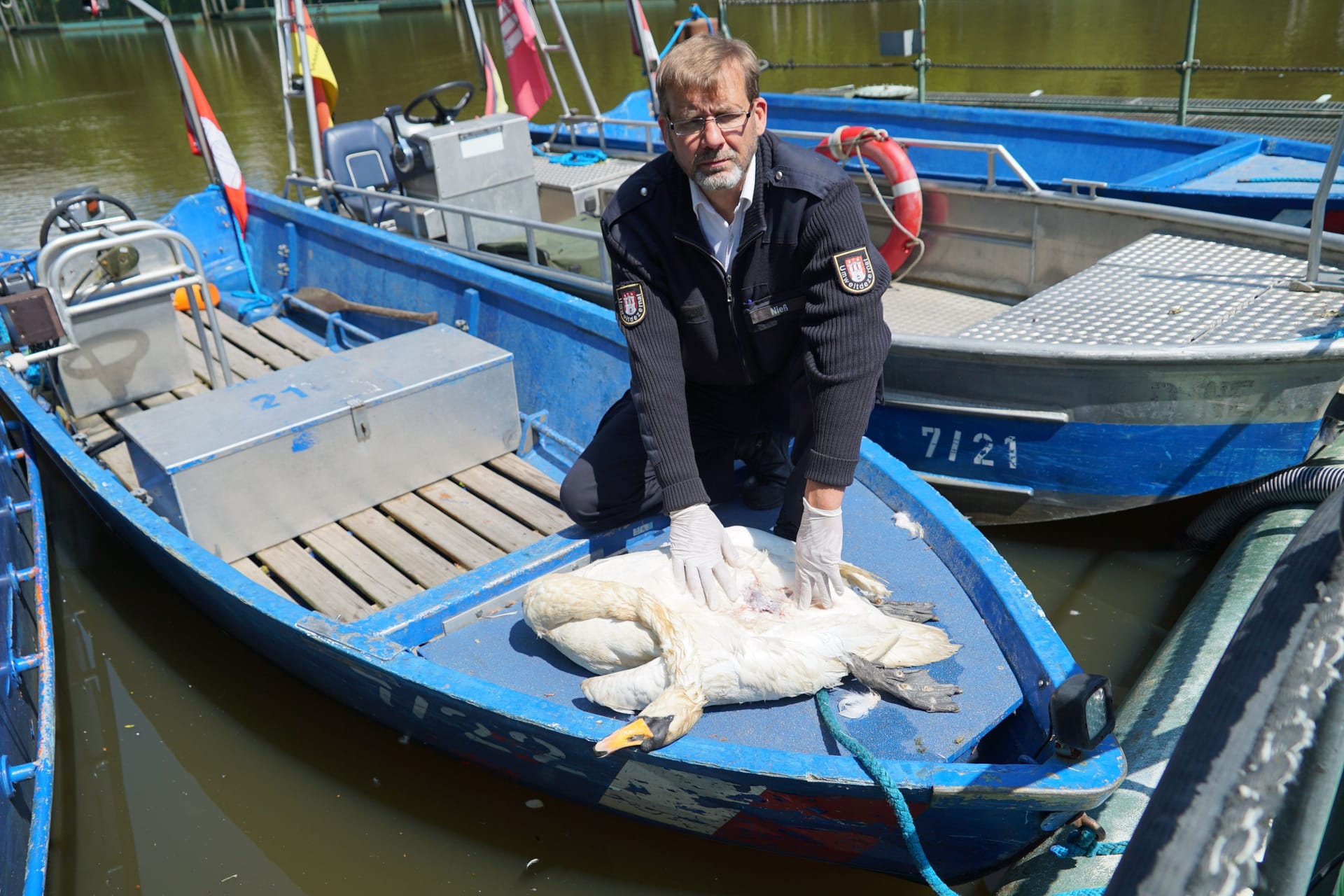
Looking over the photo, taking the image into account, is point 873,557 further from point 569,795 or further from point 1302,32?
point 1302,32

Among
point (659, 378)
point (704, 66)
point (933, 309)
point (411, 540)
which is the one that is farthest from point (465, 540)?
point (933, 309)

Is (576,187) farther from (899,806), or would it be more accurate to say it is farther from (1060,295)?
(899,806)

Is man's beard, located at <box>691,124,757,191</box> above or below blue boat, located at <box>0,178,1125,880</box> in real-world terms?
above

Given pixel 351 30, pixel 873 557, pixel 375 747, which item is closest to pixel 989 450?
pixel 873 557

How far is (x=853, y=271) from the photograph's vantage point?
2.65 metres

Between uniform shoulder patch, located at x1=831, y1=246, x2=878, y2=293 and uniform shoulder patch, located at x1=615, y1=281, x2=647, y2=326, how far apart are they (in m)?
0.55

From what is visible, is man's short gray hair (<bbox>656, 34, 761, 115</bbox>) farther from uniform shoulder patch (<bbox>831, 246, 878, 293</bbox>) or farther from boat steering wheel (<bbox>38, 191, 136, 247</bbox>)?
boat steering wheel (<bbox>38, 191, 136, 247</bbox>)

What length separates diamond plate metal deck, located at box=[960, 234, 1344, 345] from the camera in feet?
12.7

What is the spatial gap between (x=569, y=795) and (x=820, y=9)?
23.6m

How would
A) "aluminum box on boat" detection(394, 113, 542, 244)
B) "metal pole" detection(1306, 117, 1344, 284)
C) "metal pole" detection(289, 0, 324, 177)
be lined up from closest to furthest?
1. "metal pole" detection(1306, 117, 1344, 284)
2. "aluminum box on boat" detection(394, 113, 542, 244)
3. "metal pole" detection(289, 0, 324, 177)

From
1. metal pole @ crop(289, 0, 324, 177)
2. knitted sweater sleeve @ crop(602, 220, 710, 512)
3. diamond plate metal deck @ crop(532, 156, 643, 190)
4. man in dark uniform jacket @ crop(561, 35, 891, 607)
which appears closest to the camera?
man in dark uniform jacket @ crop(561, 35, 891, 607)

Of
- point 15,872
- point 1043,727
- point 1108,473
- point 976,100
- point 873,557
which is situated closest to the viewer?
point 1043,727

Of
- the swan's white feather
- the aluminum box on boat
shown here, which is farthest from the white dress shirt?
the aluminum box on boat

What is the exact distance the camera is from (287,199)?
670 centimetres
